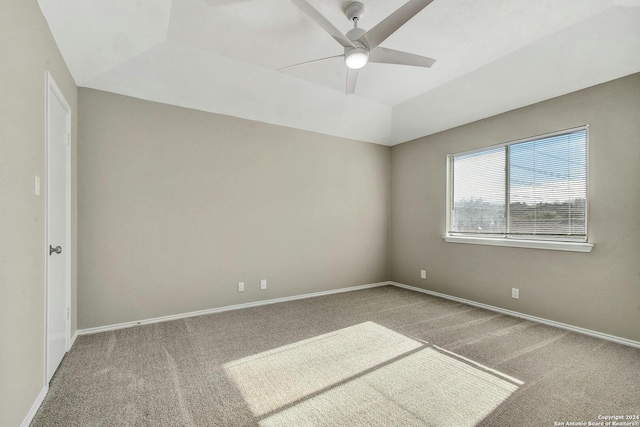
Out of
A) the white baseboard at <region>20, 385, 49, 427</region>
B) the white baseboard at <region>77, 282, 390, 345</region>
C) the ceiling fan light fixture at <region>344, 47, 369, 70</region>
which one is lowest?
the white baseboard at <region>77, 282, 390, 345</region>

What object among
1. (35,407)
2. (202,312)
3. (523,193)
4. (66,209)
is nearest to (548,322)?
(523,193)

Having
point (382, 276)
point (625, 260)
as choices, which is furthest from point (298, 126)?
point (625, 260)

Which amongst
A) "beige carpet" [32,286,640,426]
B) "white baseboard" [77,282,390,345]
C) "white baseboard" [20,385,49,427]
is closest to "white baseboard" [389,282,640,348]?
"beige carpet" [32,286,640,426]

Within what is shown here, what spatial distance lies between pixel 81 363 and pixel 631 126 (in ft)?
17.9

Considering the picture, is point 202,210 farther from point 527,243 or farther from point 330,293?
point 527,243

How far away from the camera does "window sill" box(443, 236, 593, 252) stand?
3.18 m

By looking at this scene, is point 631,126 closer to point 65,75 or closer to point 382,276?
point 382,276

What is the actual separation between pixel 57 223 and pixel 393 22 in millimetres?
3054

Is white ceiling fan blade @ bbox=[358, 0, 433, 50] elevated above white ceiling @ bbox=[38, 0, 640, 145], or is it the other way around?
white ceiling @ bbox=[38, 0, 640, 145]

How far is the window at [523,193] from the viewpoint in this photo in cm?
332

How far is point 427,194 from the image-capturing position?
→ 4910 mm

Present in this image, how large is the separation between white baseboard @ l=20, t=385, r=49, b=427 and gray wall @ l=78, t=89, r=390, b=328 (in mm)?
1213

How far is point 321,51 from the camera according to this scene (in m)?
3.09

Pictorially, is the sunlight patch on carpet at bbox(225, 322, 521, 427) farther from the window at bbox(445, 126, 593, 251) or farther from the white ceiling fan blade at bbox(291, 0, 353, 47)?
the white ceiling fan blade at bbox(291, 0, 353, 47)
